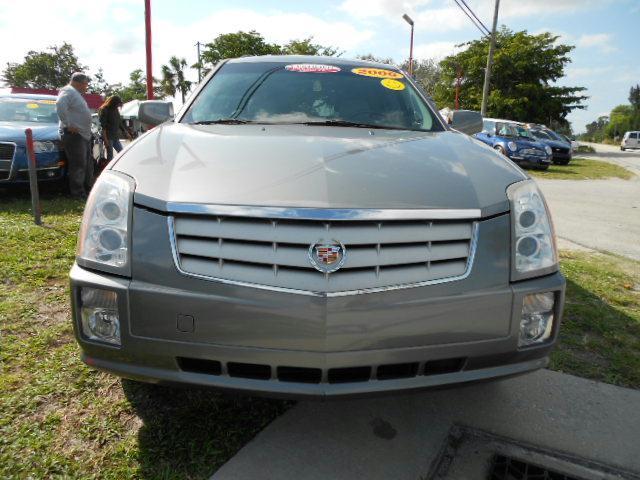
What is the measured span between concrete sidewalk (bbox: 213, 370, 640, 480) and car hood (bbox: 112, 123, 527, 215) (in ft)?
2.40

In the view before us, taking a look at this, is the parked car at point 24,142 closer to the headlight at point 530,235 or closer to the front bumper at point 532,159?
the headlight at point 530,235

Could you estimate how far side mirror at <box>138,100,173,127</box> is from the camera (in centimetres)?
314

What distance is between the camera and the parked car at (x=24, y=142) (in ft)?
20.9

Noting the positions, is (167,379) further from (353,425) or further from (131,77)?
(131,77)

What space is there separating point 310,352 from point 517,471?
1.00m

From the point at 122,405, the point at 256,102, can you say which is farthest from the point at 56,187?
the point at 122,405

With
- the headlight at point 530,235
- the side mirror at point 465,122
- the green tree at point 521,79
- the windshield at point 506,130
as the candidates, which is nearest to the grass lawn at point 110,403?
the headlight at point 530,235

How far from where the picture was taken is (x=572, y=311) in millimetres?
3457

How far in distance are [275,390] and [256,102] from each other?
6.13 feet

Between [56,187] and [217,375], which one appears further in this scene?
[56,187]

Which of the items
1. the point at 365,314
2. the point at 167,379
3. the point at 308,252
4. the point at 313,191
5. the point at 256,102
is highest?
the point at 256,102

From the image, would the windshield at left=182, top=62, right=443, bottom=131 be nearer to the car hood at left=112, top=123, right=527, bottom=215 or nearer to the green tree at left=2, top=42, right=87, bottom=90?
the car hood at left=112, top=123, right=527, bottom=215

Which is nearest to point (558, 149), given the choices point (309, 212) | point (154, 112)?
point (154, 112)

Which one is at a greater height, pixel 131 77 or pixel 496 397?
pixel 131 77
